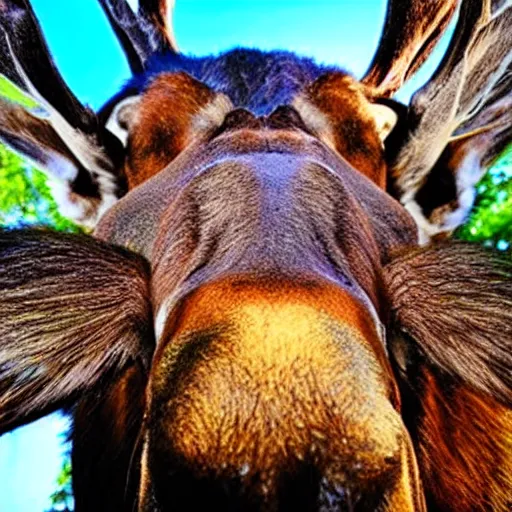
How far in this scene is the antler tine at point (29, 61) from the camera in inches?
153

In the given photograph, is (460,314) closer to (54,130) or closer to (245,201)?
(245,201)

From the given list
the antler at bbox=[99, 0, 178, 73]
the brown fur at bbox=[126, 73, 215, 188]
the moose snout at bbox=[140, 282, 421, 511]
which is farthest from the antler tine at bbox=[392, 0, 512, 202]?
the moose snout at bbox=[140, 282, 421, 511]

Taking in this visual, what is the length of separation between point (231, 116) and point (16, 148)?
148 cm

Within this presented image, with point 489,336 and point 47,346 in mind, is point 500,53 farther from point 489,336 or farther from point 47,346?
point 47,346

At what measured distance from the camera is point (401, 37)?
5.29 meters

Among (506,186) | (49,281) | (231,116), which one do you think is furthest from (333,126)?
(506,186)

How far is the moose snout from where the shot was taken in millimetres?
1854

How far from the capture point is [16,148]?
450cm

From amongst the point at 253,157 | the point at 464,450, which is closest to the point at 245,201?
the point at 253,157

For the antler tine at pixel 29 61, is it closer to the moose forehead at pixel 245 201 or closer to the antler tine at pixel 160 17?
the moose forehead at pixel 245 201

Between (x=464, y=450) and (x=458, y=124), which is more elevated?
(x=458, y=124)

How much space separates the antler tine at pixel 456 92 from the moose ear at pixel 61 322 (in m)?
2.00

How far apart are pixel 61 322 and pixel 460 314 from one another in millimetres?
1297

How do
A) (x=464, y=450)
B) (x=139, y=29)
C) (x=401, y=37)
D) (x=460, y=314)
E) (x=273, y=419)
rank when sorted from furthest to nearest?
1. (x=139, y=29)
2. (x=401, y=37)
3. (x=464, y=450)
4. (x=460, y=314)
5. (x=273, y=419)
